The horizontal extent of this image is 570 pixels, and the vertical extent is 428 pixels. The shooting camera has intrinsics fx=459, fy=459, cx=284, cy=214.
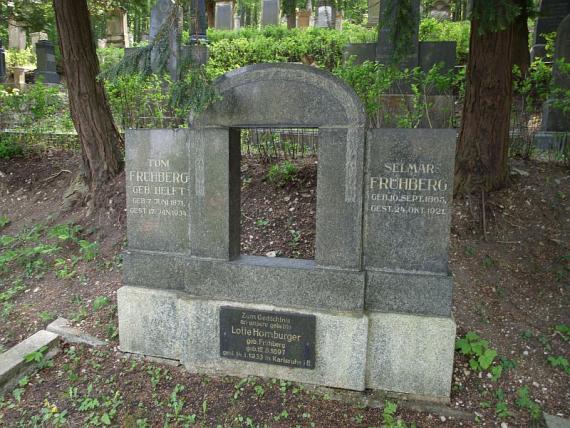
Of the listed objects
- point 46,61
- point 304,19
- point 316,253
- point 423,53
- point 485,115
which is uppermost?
point 304,19

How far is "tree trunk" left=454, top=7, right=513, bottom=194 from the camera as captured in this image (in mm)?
4758

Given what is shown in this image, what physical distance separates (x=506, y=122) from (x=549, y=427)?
3.13 metres

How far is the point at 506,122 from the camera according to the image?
491 centimetres

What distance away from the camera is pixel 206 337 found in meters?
3.50

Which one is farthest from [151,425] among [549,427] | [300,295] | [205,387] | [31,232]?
[31,232]

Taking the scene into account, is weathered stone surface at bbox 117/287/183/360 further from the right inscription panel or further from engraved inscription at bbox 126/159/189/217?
the right inscription panel

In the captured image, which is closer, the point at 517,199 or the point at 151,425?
the point at 151,425

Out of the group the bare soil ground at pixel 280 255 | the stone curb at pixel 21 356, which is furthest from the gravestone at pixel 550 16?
the stone curb at pixel 21 356

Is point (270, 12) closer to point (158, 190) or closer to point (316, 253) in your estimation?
point (158, 190)

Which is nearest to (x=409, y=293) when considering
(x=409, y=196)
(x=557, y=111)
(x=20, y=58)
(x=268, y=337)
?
(x=409, y=196)

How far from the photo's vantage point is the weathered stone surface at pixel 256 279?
10.5 feet

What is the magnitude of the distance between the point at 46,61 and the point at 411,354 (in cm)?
1740

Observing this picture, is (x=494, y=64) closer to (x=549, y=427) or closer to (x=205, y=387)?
(x=549, y=427)

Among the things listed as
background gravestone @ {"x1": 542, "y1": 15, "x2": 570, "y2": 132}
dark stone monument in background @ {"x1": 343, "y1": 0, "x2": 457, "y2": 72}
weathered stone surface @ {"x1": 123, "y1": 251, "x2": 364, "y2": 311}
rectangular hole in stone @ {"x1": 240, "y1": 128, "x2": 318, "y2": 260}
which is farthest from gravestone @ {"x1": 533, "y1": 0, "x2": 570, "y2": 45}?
weathered stone surface @ {"x1": 123, "y1": 251, "x2": 364, "y2": 311}
